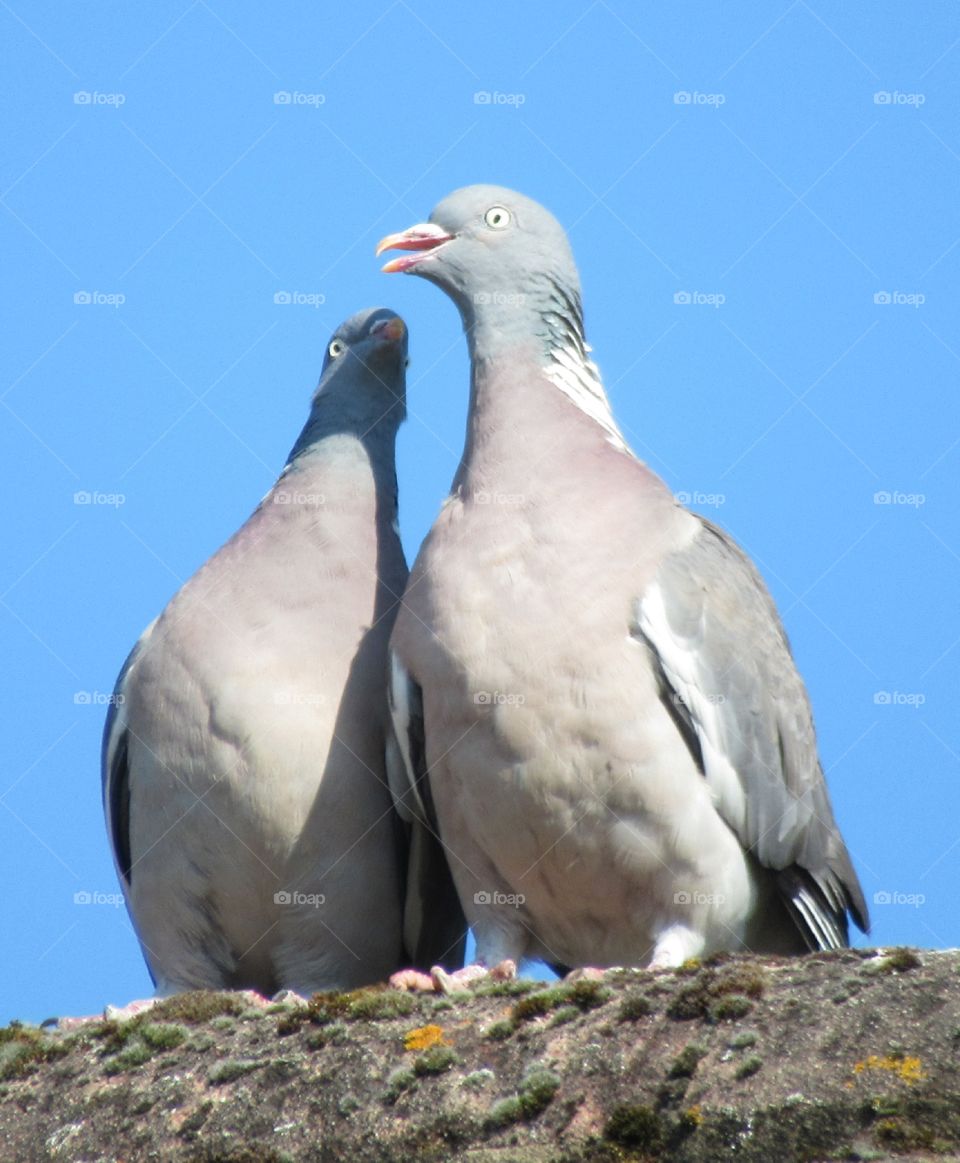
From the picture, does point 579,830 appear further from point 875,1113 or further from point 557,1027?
point 875,1113

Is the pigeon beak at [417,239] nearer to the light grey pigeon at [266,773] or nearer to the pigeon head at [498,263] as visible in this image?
the pigeon head at [498,263]

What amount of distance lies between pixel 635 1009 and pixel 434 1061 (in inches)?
28.8

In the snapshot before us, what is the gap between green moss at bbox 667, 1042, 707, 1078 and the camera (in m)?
6.29

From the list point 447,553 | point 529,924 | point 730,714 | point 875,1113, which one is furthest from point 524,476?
point 875,1113

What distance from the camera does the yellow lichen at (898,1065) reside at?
19.2ft

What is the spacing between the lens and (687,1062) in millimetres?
6328

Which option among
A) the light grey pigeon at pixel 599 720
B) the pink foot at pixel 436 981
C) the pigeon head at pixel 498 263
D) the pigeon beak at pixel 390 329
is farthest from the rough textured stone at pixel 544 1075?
the pigeon beak at pixel 390 329

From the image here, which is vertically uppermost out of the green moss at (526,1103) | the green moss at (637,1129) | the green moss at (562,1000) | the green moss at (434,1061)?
the green moss at (562,1000)

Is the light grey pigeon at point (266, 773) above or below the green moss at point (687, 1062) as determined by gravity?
above

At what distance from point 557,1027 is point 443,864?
3.08 m

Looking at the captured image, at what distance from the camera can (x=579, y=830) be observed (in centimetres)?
882

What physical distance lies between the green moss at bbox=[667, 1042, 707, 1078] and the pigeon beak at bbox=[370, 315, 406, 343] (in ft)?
17.6

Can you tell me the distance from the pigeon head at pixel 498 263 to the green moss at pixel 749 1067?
4771 millimetres

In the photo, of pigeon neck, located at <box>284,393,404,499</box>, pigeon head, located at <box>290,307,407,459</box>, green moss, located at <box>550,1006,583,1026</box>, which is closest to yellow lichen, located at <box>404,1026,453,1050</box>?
green moss, located at <box>550,1006,583,1026</box>
